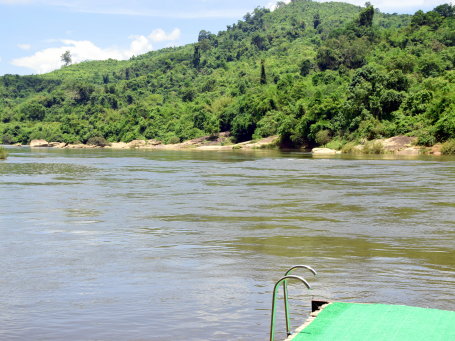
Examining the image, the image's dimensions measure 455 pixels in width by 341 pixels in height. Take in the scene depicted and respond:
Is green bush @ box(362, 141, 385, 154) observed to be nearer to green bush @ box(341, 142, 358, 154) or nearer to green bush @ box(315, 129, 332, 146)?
green bush @ box(341, 142, 358, 154)

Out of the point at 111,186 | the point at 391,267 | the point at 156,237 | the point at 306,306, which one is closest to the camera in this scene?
the point at 306,306

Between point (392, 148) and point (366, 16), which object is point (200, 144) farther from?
point (366, 16)

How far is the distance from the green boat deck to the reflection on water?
1343 millimetres

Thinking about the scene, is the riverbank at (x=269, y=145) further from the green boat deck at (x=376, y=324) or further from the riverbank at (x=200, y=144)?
the green boat deck at (x=376, y=324)

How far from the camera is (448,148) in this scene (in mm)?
68875

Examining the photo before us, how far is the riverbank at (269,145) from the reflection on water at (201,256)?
46.0 meters

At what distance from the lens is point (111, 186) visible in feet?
110

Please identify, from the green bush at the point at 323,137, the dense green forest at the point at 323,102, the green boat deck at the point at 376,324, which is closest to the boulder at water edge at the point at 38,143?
the dense green forest at the point at 323,102

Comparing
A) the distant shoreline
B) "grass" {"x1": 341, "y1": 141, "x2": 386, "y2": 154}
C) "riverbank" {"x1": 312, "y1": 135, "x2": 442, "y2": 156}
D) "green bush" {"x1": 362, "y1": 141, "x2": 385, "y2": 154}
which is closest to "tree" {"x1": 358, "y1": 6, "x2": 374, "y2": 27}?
the distant shoreline

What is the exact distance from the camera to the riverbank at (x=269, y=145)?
7462 centimetres

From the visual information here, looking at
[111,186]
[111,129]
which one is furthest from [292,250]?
[111,129]

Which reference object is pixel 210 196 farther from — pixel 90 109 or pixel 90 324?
pixel 90 109

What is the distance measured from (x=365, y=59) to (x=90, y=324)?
132762 millimetres

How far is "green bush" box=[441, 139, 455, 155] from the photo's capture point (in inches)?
2707
